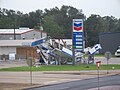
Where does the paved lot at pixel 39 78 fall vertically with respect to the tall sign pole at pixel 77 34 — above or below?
below

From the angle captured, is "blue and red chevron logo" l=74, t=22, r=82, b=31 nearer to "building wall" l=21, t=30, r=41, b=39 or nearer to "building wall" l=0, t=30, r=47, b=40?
"building wall" l=0, t=30, r=47, b=40

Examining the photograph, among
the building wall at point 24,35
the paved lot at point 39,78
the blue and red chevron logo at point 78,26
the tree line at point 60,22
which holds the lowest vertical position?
the paved lot at point 39,78

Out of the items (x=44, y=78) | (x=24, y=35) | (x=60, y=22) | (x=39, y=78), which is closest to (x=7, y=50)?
(x=24, y=35)

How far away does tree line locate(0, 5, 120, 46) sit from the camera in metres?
134

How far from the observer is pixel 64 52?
188ft

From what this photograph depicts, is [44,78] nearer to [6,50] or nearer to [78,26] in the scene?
[78,26]

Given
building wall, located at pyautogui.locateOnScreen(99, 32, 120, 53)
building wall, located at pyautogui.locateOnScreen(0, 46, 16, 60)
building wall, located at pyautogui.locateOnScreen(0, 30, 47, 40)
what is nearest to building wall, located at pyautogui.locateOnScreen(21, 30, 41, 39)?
building wall, located at pyautogui.locateOnScreen(0, 30, 47, 40)

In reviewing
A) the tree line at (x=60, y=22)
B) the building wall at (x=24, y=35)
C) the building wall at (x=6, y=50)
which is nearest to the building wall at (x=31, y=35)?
the building wall at (x=24, y=35)

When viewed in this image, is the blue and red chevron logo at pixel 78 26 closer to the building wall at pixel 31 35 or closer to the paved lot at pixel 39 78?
the paved lot at pixel 39 78

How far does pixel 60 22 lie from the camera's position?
512ft

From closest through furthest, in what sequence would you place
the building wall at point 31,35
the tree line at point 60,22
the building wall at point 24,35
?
the building wall at point 24,35, the building wall at point 31,35, the tree line at point 60,22

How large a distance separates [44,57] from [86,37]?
7627 cm

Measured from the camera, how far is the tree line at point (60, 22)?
134000 mm

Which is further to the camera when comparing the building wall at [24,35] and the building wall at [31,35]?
the building wall at [31,35]
